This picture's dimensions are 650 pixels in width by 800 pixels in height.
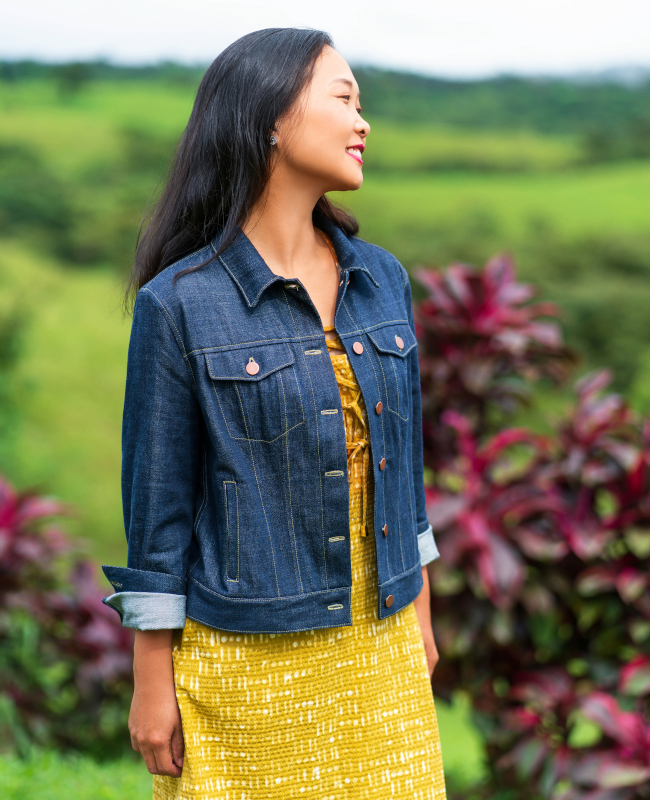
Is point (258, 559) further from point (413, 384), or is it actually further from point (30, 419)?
point (30, 419)

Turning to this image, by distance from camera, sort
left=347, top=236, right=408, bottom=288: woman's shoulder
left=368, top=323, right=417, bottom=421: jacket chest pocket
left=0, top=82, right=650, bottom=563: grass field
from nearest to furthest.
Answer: left=368, top=323, right=417, bottom=421: jacket chest pocket < left=347, top=236, right=408, bottom=288: woman's shoulder < left=0, top=82, right=650, bottom=563: grass field

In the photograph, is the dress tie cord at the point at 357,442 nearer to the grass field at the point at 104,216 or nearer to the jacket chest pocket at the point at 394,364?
the jacket chest pocket at the point at 394,364

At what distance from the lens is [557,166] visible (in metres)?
4.19

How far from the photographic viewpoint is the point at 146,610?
119 centimetres

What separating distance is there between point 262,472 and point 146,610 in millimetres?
250

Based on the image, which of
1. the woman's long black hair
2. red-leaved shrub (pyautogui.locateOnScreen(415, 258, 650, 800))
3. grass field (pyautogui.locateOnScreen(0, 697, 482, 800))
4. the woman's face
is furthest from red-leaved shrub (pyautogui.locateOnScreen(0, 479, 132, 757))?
the woman's face

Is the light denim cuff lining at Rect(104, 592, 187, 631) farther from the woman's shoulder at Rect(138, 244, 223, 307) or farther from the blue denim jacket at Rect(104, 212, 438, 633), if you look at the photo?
the woman's shoulder at Rect(138, 244, 223, 307)

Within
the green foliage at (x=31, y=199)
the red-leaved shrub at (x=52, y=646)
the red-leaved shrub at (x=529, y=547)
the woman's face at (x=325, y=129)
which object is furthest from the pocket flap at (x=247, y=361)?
the green foliage at (x=31, y=199)

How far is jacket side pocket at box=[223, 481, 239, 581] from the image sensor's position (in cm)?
120

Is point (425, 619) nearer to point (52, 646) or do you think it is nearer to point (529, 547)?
point (529, 547)

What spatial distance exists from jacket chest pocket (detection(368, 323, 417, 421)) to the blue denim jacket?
0.04 meters

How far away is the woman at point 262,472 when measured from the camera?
120 cm

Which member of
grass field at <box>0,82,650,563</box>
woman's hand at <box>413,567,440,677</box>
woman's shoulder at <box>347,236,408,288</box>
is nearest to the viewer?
woman's shoulder at <box>347,236,408,288</box>

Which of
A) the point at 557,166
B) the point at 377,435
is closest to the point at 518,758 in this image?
the point at 377,435
